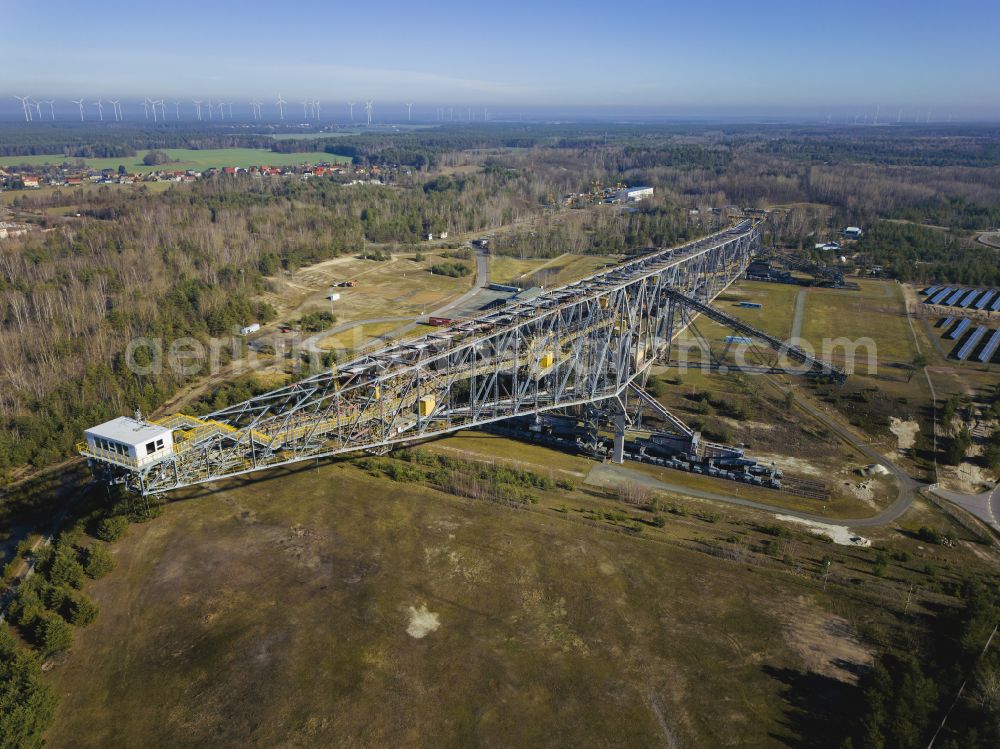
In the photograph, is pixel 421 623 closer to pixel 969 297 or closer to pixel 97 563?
pixel 97 563

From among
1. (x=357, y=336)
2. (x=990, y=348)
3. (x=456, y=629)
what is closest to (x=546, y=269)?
(x=357, y=336)

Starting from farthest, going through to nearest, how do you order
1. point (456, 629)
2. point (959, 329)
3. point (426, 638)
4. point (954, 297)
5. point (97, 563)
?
point (954, 297) < point (959, 329) < point (97, 563) < point (456, 629) < point (426, 638)

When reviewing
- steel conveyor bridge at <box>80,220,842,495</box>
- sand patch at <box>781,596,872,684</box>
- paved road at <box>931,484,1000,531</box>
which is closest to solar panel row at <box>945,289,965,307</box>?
steel conveyor bridge at <box>80,220,842,495</box>

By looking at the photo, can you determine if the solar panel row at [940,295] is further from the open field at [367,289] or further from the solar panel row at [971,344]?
the open field at [367,289]

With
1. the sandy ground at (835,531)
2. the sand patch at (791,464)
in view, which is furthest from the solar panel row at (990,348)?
the sandy ground at (835,531)

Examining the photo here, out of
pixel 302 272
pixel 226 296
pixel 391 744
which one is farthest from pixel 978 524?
pixel 302 272
